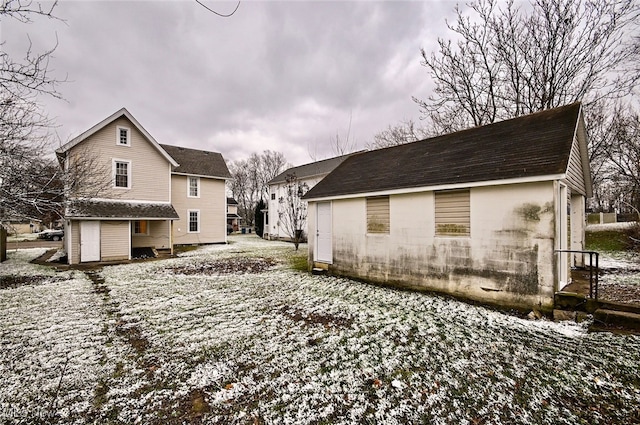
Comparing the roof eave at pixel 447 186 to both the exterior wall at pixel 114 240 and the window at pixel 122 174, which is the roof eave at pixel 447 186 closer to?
the exterior wall at pixel 114 240

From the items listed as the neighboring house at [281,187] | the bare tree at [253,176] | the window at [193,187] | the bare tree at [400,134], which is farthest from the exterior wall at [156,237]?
the bare tree at [253,176]

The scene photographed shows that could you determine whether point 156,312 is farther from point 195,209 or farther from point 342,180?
point 195,209

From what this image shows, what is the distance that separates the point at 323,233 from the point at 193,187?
47.5 ft

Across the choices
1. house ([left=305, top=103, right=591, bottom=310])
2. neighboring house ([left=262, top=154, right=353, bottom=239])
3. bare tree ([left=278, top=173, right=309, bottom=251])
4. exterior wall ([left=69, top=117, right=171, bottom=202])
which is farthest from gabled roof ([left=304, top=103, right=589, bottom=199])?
neighboring house ([left=262, top=154, right=353, bottom=239])

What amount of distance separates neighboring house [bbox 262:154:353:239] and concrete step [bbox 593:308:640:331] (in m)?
19.0

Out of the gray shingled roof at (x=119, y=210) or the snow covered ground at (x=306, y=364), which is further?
the gray shingled roof at (x=119, y=210)

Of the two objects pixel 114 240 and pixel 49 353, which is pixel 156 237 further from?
pixel 49 353

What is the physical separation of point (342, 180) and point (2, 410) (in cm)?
908

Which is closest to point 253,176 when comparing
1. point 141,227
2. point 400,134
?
point 400,134

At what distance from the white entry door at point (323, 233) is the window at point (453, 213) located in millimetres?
3976

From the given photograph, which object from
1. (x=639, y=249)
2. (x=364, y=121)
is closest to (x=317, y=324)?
(x=639, y=249)

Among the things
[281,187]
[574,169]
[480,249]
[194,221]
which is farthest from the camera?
[281,187]

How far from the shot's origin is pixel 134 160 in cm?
1566

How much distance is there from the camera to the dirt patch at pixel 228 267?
10.8 m
